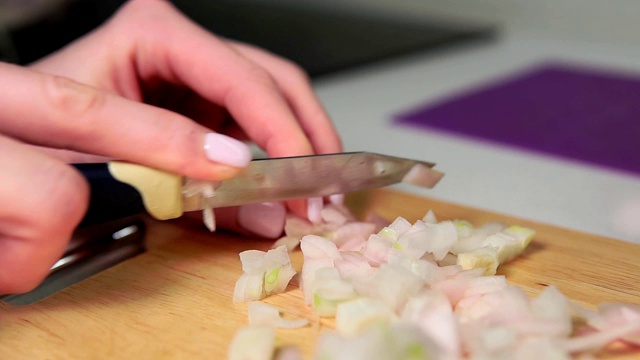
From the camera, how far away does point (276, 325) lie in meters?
0.71

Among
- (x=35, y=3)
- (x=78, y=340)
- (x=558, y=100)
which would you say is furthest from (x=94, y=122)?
(x=558, y=100)

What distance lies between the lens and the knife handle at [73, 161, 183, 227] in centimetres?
72

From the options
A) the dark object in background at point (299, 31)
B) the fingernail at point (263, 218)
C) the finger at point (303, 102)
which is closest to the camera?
the fingernail at point (263, 218)

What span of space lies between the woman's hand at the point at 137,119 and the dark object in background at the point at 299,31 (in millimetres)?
636

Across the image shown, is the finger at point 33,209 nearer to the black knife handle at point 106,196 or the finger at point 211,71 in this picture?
the black knife handle at point 106,196

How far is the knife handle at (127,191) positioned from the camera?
0.72 m

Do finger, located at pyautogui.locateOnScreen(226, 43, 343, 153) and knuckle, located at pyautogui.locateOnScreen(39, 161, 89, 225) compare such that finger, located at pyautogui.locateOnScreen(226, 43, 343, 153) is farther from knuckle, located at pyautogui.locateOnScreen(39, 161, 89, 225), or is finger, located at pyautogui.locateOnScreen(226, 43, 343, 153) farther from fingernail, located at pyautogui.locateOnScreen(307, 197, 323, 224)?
knuckle, located at pyautogui.locateOnScreen(39, 161, 89, 225)

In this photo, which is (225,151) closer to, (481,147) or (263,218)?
(263,218)

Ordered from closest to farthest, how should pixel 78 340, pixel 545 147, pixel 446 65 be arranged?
pixel 78 340, pixel 545 147, pixel 446 65

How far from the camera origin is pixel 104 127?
2.30 feet

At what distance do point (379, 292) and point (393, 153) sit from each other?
2.02 feet

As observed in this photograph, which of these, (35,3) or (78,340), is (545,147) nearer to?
(78,340)

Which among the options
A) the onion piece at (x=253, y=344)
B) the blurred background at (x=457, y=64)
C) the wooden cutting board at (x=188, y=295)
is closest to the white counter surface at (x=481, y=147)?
the blurred background at (x=457, y=64)

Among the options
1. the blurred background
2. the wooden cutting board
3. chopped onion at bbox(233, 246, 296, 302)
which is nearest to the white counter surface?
the blurred background
